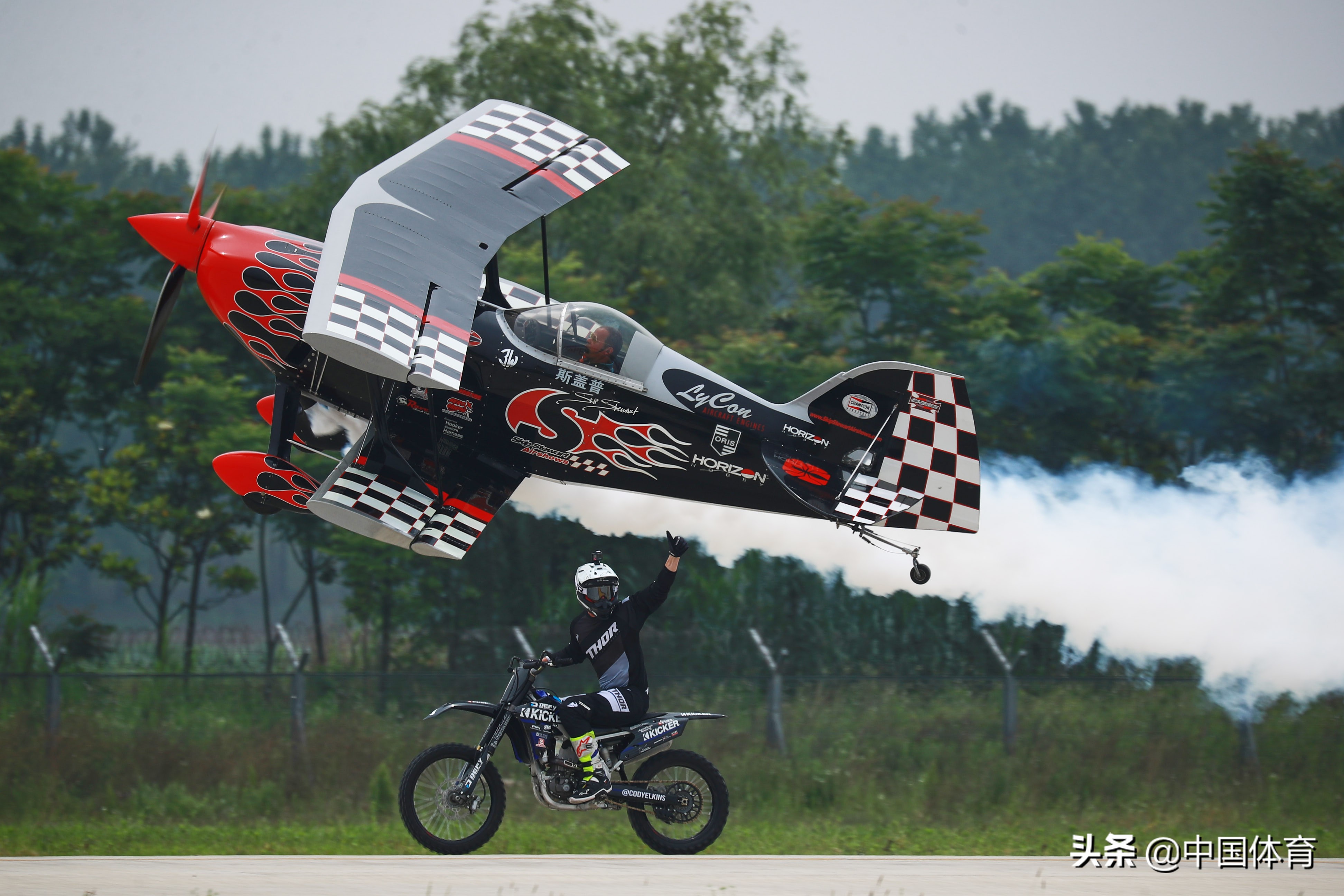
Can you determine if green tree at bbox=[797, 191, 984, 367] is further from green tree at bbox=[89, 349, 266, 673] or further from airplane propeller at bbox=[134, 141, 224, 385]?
airplane propeller at bbox=[134, 141, 224, 385]

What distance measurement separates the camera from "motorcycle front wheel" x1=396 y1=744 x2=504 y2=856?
8.89 metres

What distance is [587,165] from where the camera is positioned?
1170 cm

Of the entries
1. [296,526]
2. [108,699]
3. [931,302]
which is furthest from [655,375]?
[296,526]

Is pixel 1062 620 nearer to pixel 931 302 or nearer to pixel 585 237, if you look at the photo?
pixel 931 302

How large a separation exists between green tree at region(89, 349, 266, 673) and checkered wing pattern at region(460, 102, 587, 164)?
1071cm

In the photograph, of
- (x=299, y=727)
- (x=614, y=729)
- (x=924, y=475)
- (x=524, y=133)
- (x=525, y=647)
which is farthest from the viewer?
(x=525, y=647)

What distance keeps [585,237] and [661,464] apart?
16.5 m

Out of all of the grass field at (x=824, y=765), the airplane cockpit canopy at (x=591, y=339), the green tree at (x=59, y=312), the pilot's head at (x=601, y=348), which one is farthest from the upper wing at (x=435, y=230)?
the green tree at (x=59, y=312)

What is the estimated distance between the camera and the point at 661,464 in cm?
1066

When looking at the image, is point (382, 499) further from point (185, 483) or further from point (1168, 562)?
point (185, 483)

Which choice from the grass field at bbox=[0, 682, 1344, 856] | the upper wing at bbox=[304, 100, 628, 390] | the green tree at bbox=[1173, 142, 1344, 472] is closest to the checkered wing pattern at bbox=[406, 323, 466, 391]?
the upper wing at bbox=[304, 100, 628, 390]

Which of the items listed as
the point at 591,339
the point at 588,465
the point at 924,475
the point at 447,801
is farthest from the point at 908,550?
the point at 447,801

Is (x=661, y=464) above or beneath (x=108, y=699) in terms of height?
above
